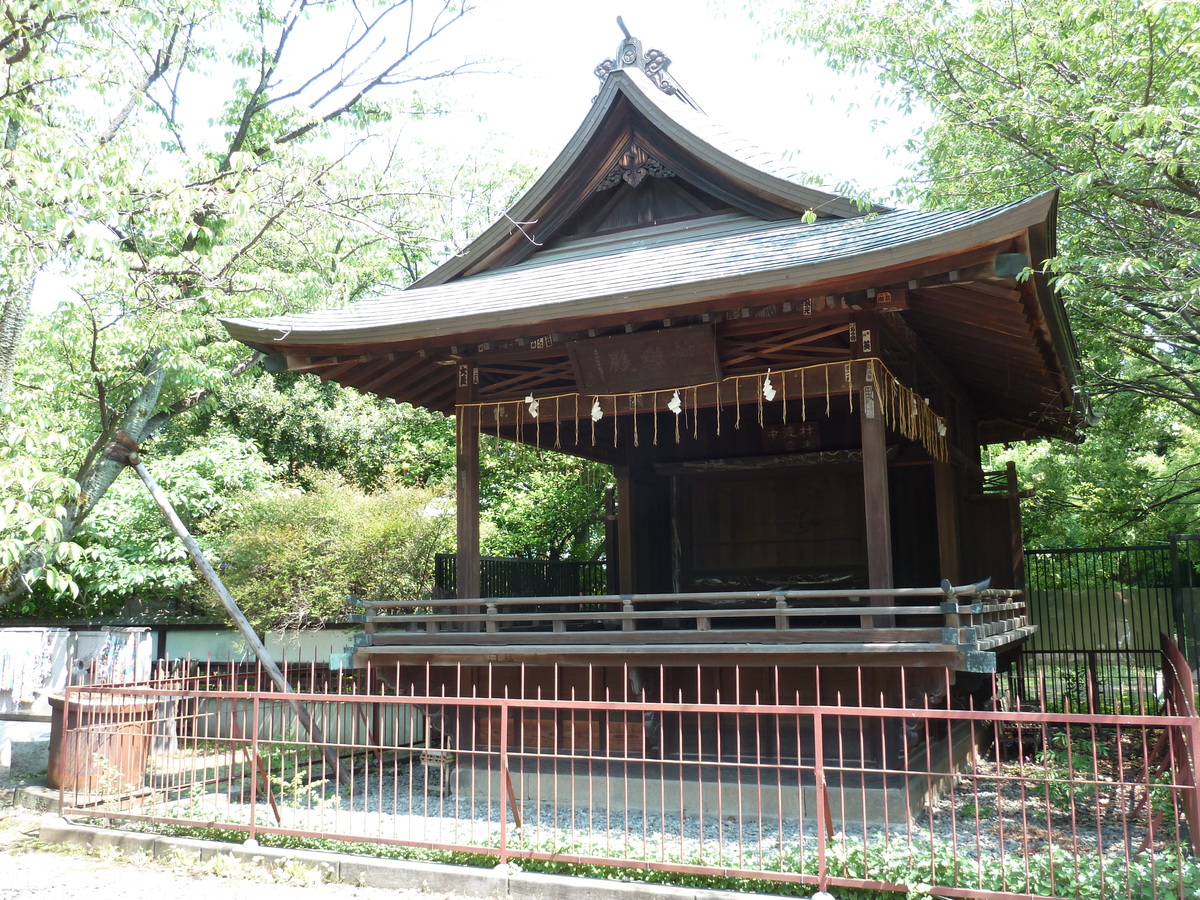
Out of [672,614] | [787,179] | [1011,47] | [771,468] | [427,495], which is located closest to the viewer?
[672,614]

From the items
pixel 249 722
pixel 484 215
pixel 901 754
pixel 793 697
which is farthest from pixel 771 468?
pixel 484 215

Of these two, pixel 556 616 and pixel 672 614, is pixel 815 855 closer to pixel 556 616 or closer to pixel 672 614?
pixel 672 614

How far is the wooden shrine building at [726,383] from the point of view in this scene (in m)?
7.84

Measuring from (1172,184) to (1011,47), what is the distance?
2.60 meters

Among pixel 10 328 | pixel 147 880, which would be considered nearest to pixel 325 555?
pixel 10 328

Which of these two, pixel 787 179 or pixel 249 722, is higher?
pixel 787 179

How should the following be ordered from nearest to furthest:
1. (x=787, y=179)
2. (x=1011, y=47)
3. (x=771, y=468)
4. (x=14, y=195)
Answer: (x=14, y=195) < (x=787, y=179) < (x=1011, y=47) < (x=771, y=468)

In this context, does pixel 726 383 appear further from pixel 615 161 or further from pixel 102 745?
pixel 102 745

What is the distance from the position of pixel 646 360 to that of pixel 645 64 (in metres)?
4.70

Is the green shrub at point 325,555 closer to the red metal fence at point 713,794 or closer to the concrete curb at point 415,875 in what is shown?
the red metal fence at point 713,794

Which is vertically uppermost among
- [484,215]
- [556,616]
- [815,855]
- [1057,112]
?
[484,215]

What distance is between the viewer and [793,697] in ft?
30.1

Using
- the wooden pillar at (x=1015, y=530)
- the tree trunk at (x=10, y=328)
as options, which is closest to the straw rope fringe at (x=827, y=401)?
the wooden pillar at (x=1015, y=530)

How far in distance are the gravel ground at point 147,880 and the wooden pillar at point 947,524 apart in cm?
702
